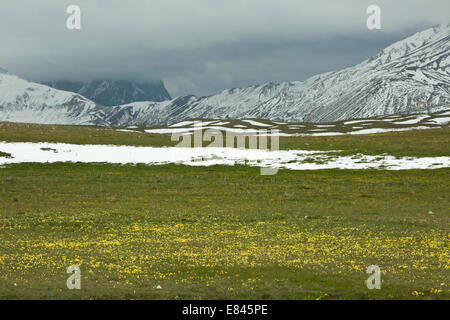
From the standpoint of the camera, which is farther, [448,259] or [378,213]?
[378,213]

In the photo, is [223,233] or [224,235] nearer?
[224,235]

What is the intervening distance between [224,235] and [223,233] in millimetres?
645

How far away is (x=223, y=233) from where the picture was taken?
103 ft

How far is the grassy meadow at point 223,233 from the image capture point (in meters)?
19.4

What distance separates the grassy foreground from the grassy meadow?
88 mm

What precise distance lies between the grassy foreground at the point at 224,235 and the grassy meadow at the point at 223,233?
0.09 metres

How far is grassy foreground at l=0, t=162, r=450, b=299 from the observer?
19.4m

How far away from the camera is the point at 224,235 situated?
3078cm

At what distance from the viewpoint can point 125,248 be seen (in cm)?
2684

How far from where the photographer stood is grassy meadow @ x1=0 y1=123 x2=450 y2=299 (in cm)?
1944

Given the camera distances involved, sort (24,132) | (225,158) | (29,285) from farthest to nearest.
Result: (24,132), (225,158), (29,285)
